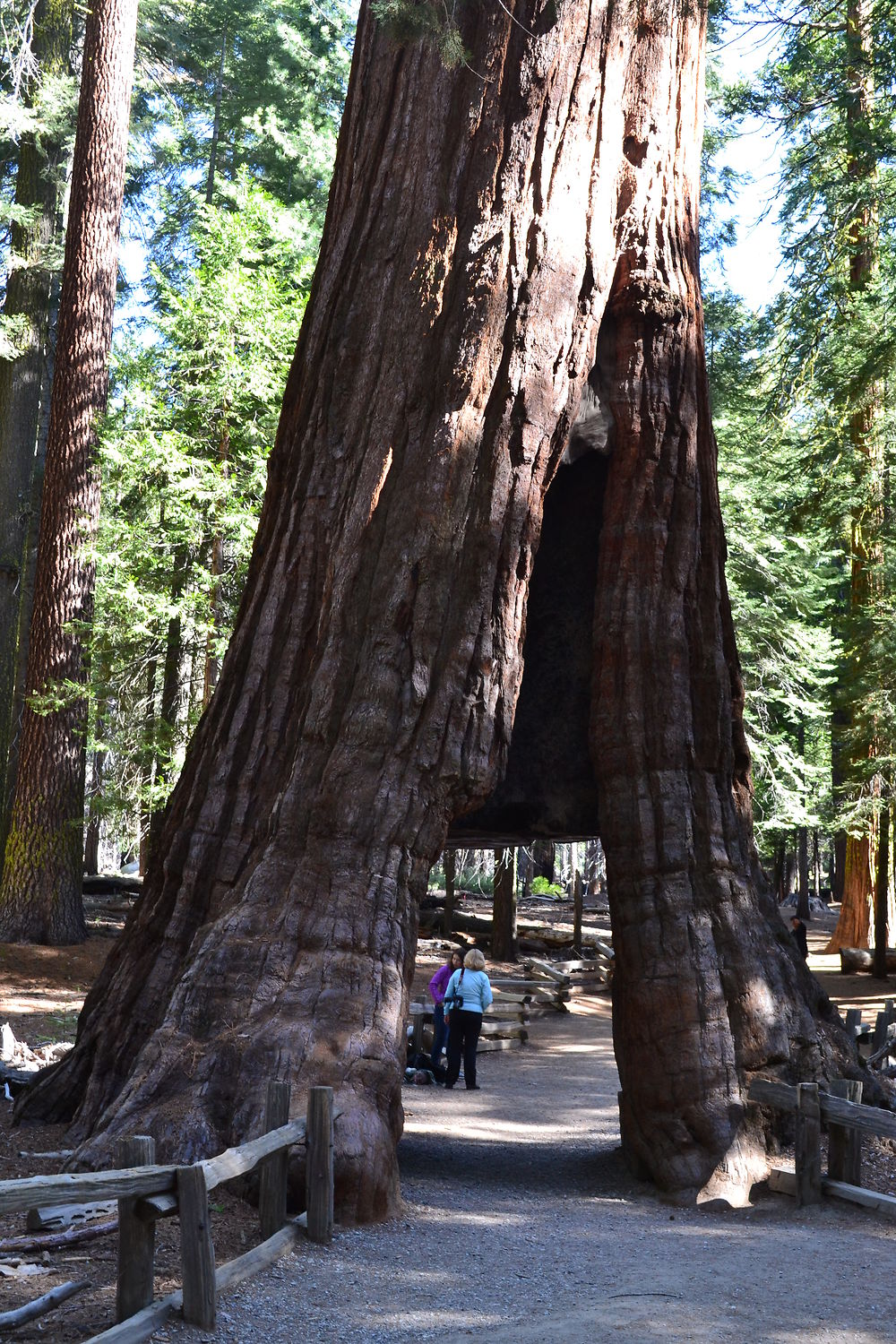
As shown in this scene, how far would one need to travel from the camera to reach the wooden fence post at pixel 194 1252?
4.41 metres

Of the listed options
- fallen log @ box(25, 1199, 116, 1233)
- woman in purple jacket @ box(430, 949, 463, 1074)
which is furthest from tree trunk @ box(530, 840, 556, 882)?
fallen log @ box(25, 1199, 116, 1233)

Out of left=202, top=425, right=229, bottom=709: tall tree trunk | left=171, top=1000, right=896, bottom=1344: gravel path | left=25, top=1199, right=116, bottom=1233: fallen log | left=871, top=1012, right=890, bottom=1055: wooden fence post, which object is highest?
left=202, top=425, right=229, bottom=709: tall tree trunk

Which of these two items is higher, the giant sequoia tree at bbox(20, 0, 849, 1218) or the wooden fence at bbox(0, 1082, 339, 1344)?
the giant sequoia tree at bbox(20, 0, 849, 1218)

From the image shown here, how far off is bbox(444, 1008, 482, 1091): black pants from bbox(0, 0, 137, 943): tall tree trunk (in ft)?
19.0

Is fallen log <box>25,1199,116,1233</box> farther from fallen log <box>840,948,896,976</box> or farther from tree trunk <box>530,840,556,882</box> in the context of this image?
tree trunk <box>530,840,556,882</box>

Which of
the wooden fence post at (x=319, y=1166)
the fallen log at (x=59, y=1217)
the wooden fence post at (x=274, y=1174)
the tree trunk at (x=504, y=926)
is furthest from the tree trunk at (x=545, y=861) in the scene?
the fallen log at (x=59, y=1217)

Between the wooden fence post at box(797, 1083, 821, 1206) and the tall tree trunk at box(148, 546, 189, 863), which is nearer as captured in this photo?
the wooden fence post at box(797, 1083, 821, 1206)

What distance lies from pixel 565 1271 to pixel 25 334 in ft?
60.4

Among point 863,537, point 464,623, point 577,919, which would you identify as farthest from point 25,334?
point 863,537

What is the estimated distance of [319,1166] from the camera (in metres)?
5.75

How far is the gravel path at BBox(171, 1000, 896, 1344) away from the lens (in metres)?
4.68

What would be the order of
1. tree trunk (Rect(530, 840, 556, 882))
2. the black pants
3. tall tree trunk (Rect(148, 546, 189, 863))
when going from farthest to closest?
tree trunk (Rect(530, 840, 556, 882)) → tall tree trunk (Rect(148, 546, 189, 863)) → the black pants

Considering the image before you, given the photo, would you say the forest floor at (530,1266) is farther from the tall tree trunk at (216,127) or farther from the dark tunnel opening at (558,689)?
the tall tree trunk at (216,127)

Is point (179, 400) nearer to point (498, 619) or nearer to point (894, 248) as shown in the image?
point (498, 619)
